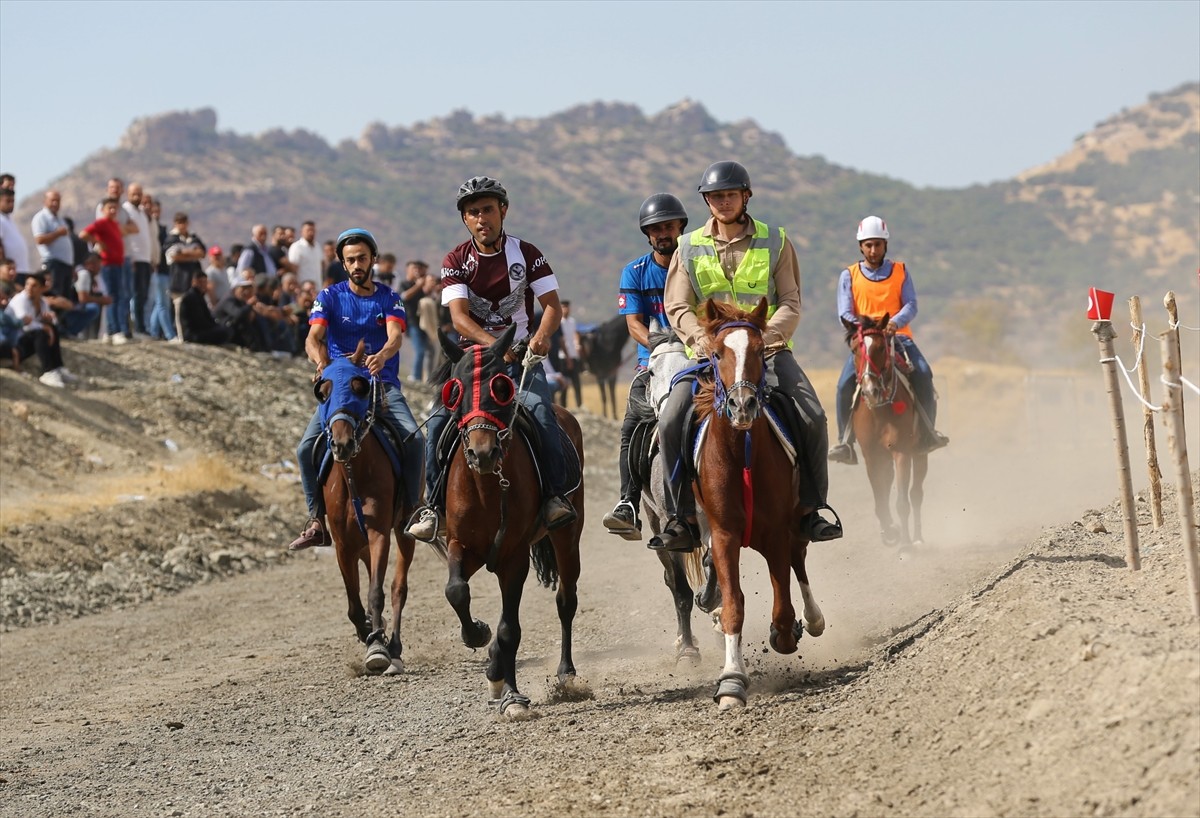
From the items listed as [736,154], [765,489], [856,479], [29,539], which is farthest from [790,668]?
[736,154]

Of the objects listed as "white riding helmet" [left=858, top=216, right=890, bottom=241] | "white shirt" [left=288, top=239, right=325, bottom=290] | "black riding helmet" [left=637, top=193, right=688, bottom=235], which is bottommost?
"white riding helmet" [left=858, top=216, right=890, bottom=241]

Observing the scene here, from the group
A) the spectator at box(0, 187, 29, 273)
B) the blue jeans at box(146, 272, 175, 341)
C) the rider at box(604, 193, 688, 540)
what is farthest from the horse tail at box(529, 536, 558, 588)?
the blue jeans at box(146, 272, 175, 341)

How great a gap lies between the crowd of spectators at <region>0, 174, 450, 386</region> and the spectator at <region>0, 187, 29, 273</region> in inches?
0.7

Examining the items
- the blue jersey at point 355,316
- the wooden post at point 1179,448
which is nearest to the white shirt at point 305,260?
the blue jersey at point 355,316

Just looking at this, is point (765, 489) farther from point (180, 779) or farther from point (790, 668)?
point (180, 779)

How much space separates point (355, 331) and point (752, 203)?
5164 inches

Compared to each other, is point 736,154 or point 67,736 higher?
point 736,154

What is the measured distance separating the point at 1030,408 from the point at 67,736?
2468cm

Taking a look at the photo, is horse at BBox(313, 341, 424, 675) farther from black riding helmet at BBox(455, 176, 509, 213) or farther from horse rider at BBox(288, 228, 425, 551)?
black riding helmet at BBox(455, 176, 509, 213)

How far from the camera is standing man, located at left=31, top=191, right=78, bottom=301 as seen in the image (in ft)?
80.5

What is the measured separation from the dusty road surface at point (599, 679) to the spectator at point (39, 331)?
1481 mm

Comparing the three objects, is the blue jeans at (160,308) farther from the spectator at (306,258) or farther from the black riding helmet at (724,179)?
the black riding helmet at (724,179)

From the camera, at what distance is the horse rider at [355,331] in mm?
12430

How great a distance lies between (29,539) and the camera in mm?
18625
